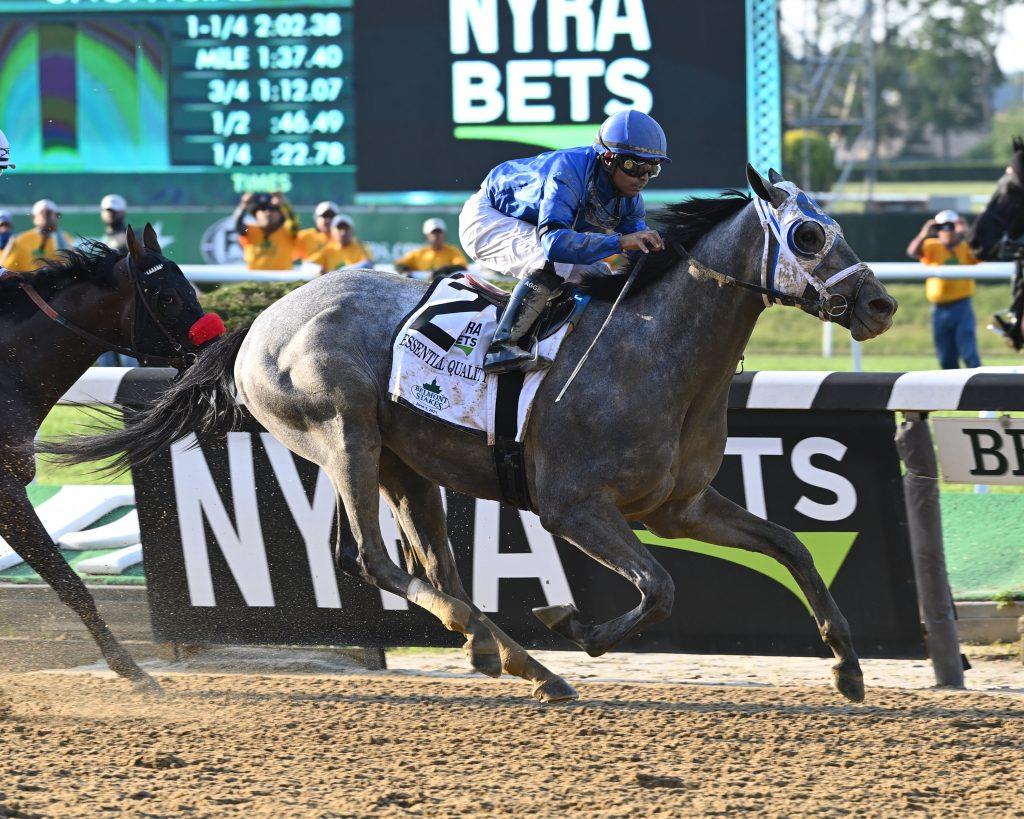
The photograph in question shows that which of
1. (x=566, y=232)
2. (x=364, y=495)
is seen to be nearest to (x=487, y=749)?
(x=364, y=495)

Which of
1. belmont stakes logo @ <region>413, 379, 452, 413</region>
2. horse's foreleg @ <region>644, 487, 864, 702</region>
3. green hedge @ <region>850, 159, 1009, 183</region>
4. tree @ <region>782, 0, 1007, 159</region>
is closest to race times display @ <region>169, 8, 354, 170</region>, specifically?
belmont stakes logo @ <region>413, 379, 452, 413</region>

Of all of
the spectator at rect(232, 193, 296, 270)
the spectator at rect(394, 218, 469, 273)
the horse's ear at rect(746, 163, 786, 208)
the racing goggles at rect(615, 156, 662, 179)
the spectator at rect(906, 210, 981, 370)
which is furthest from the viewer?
the spectator at rect(394, 218, 469, 273)

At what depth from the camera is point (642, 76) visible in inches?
446

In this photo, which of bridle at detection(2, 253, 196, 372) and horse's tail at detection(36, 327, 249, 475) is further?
bridle at detection(2, 253, 196, 372)

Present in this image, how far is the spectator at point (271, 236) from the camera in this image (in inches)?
454

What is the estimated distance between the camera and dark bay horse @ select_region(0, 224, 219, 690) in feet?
17.5

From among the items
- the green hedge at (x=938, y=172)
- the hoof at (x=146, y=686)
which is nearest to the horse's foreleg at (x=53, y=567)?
the hoof at (x=146, y=686)

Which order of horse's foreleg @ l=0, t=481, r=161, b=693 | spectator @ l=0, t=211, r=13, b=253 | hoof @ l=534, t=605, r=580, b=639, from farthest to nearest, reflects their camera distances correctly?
spectator @ l=0, t=211, r=13, b=253
horse's foreleg @ l=0, t=481, r=161, b=693
hoof @ l=534, t=605, r=580, b=639

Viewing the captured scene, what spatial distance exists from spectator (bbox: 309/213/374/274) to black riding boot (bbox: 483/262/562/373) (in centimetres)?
682

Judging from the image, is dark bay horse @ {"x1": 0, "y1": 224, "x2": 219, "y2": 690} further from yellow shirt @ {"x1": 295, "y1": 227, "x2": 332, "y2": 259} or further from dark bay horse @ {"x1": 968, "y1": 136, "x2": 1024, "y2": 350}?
yellow shirt @ {"x1": 295, "y1": 227, "x2": 332, "y2": 259}

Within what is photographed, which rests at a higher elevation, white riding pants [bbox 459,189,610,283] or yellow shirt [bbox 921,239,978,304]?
white riding pants [bbox 459,189,610,283]

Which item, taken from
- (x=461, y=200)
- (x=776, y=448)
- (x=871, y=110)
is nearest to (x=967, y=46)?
(x=871, y=110)

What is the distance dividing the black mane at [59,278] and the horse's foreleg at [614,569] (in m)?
2.05

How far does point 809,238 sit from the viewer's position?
13.9 ft
